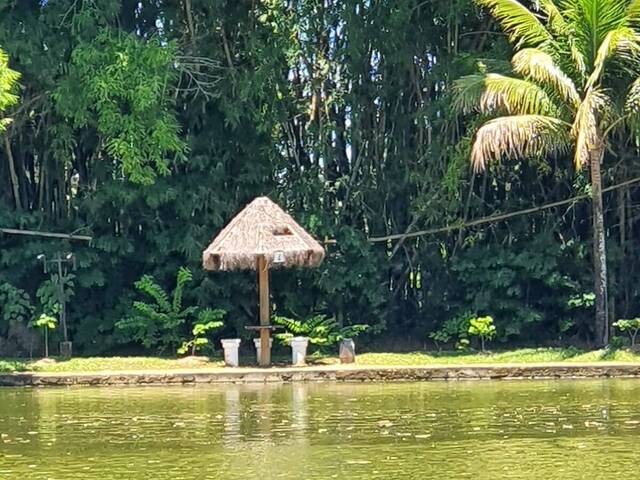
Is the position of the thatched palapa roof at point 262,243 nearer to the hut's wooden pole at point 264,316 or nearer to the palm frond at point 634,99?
the hut's wooden pole at point 264,316

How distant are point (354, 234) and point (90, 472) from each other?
1017cm

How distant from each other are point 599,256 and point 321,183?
4689mm

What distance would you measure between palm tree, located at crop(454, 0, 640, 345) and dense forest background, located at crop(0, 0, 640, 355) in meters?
1.06

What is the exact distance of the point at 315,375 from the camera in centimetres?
1416

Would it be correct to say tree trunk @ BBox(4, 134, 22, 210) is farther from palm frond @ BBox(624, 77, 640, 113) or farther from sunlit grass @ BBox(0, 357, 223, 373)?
palm frond @ BBox(624, 77, 640, 113)

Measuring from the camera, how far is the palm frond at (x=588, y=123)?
14.7 m

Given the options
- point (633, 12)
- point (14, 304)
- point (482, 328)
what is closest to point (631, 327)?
point (482, 328)

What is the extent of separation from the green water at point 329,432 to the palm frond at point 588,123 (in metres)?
3.38

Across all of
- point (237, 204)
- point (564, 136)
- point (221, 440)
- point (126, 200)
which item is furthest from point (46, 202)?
point (221, 440)

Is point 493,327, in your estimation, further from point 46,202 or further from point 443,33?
point 46,202

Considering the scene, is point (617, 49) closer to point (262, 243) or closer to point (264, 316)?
point (262, 243)

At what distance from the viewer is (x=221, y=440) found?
902 cm

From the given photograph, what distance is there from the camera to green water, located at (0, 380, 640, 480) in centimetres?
756

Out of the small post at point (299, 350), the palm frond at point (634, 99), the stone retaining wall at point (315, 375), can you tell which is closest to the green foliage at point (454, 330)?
the small post at point (299, 350)
